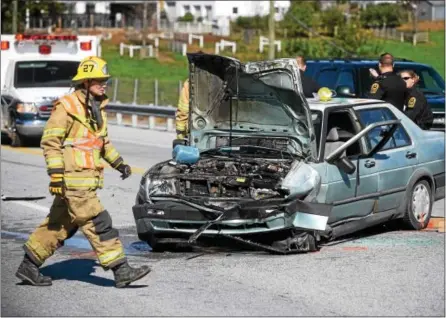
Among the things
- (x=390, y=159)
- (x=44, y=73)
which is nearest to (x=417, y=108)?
(x=390, y=159)

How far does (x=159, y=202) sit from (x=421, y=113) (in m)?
5.61

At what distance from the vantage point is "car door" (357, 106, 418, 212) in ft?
38.9

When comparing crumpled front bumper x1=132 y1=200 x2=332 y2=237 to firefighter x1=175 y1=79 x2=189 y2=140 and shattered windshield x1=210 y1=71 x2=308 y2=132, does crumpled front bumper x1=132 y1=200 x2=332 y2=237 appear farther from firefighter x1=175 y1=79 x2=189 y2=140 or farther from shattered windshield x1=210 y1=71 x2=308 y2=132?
firefighter x1=175 y1=79 x2=189 y2=140

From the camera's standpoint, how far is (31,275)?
9336mm

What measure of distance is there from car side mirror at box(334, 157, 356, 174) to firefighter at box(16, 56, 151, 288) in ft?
8.72

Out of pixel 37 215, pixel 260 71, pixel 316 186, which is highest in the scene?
pixel 260 71

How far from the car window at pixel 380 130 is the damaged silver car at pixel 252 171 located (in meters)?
0.15

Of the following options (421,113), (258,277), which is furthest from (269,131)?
(421,113)

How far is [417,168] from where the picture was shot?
40.8ft

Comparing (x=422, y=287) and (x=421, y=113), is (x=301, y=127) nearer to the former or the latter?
(x=422, y=287)

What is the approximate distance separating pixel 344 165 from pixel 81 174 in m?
3.02

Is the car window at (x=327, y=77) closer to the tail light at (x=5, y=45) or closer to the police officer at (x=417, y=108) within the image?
the police officer at (x=417, y=108)

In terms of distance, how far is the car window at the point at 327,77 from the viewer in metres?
19.6

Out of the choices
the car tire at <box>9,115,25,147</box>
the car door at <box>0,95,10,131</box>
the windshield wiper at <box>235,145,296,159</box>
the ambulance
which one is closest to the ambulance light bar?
the ambulance
